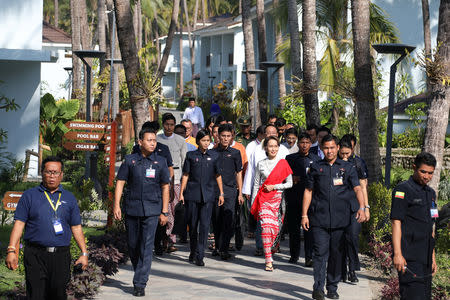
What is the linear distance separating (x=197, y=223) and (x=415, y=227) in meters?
4.60

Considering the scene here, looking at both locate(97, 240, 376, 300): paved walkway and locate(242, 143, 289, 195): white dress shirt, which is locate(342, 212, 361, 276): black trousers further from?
locate(242, 143, 289, 195): white dress shirt

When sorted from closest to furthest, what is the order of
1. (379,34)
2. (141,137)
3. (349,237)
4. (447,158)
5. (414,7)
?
(141,137) < (349,237) < (447,158) < (379,34) < (414,7)

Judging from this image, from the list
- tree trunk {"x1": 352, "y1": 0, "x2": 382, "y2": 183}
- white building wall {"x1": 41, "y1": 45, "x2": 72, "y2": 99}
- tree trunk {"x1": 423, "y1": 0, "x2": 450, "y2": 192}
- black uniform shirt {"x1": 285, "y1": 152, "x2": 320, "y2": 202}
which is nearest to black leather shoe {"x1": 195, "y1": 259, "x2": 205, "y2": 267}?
black uniform shirt {"x1": 285, "y1": 152, "x2": 320, "y2": 202}

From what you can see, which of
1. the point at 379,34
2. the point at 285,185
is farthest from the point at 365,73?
the point at 379,34

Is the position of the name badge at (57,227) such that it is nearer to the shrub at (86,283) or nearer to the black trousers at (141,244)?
the shrub at (86,283)

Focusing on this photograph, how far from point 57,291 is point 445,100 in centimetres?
721

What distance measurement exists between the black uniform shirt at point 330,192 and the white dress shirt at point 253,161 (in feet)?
6.97

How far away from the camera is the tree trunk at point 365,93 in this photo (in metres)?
14.0

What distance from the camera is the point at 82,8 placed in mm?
35250

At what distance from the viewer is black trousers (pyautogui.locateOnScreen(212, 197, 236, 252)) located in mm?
11539

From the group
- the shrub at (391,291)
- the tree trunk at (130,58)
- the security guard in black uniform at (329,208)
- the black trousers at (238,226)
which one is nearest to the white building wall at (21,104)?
the tree trunk at (130,58)

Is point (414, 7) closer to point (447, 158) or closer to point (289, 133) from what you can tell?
point (447, 158)

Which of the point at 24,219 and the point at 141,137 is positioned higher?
the point at 141,137

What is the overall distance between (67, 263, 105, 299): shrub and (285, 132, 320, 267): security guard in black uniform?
3.29 metres
